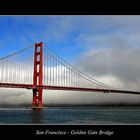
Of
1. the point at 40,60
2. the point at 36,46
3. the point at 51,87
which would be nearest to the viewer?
the point at 51,87

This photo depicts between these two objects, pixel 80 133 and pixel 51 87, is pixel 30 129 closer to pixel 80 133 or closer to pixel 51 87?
pixel 80 133

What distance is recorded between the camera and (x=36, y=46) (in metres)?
28.1
